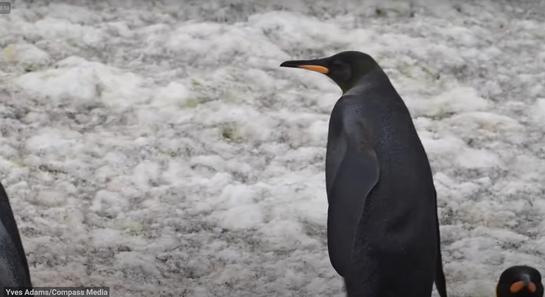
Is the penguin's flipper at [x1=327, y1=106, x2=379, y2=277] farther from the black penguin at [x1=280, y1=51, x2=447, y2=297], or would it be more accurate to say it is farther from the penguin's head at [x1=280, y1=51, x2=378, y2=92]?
the penguin's head at [x1=280, y1=51, x2=378, y2=92]

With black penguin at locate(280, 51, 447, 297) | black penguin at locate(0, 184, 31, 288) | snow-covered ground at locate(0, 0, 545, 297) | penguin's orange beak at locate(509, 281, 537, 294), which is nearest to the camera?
black penguin at locate(0, 184, 31, 288)

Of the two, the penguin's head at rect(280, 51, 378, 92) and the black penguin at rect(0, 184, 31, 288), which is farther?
the penguin's head at rect(280, 51, 378, 92)

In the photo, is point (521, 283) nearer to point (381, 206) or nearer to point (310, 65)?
point (381, 206)

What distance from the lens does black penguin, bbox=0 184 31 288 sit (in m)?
3.02

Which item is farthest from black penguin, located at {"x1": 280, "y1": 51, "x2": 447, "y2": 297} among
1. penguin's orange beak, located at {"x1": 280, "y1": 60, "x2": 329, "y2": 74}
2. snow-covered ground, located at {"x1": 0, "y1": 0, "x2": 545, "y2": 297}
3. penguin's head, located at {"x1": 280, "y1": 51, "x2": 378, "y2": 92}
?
snow-covered ground, located at {"x1": 0, "y1": 0, "x2": 545, "y2": 297}

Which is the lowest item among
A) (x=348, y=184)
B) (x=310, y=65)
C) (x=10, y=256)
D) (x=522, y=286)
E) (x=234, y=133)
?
(x=234, y=133)

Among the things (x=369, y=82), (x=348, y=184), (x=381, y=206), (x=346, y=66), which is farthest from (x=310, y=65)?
(x=381, y=206)

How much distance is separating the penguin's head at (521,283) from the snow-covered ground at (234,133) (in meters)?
0.29

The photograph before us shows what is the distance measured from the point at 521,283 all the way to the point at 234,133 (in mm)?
1678

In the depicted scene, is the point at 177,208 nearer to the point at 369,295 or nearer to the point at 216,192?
the point at 216,192

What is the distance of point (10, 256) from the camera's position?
304 cm

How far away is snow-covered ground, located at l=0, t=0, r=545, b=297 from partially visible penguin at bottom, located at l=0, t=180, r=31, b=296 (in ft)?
2.06

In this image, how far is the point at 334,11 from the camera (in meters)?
5.83

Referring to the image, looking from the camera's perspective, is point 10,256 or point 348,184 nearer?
point 10,256
